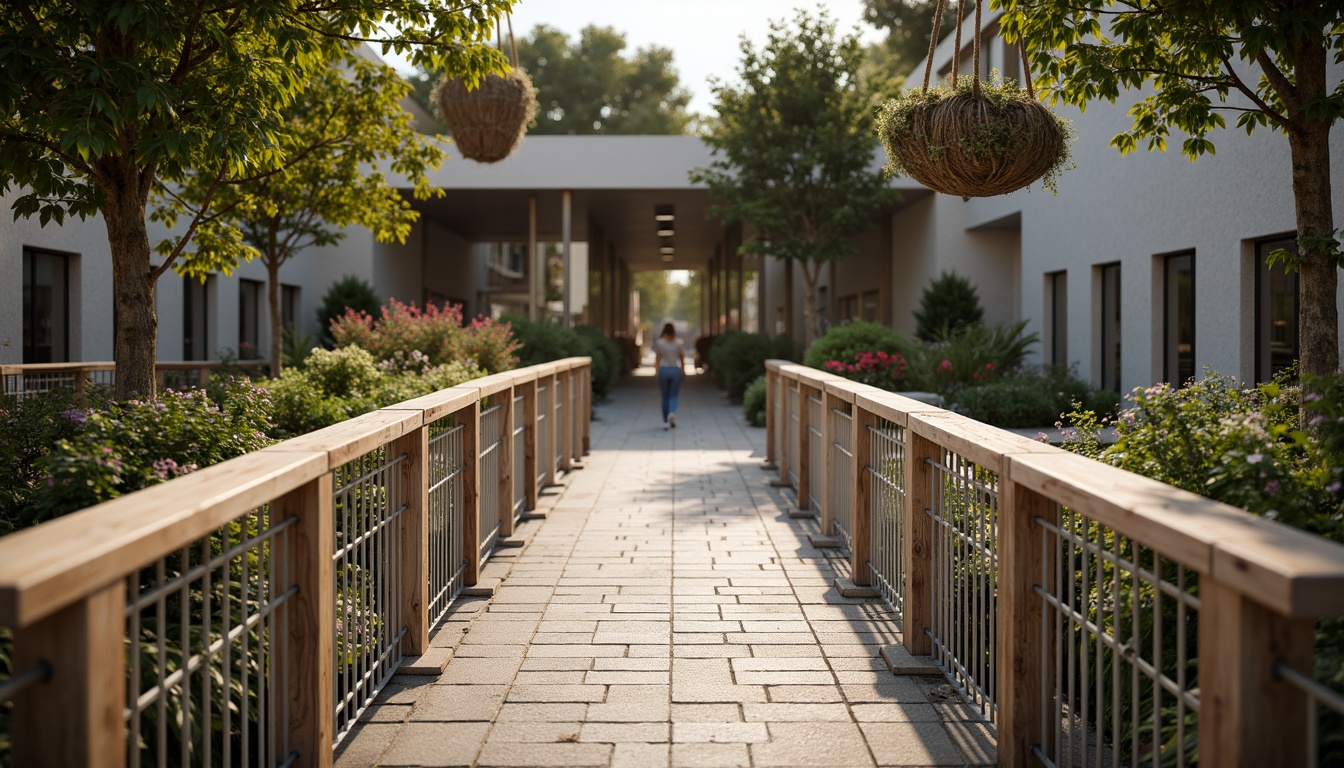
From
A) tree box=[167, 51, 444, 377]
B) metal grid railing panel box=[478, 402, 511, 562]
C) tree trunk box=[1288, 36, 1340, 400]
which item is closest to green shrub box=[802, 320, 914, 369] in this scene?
tree box=[167, 51, 444, 377]

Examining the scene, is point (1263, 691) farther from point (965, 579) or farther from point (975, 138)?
point (975, 138)

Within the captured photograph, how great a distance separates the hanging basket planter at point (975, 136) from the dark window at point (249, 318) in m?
16.9

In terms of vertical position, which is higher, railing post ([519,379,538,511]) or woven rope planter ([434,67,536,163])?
woven rope planter ([434,67,536,163])

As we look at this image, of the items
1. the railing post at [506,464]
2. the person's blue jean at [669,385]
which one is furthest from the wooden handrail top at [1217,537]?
the person's blue jean at [669,385]

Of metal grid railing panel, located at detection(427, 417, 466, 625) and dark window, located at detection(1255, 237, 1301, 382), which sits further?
dark window, located at detection(1255, 237, 1301, 382)

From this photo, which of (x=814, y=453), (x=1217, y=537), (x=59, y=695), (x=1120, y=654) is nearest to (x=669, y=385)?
(x=814, y=453)

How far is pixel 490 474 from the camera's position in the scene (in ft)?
22.7

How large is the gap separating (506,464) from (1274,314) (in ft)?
26.4

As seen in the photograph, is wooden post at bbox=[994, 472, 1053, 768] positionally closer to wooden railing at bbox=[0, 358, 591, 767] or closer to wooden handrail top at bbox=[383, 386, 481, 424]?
wooden railing at bbox=[0, 358, 591, 767]

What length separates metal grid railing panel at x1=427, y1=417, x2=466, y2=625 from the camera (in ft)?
17.4

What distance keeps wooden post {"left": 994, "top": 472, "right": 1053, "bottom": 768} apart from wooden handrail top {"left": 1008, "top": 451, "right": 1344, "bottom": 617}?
0.86ft

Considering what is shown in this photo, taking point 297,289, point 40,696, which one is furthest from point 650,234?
point 40,696

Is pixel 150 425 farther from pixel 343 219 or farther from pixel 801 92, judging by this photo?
pixel 801 92

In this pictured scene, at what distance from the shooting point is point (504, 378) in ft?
23.4
